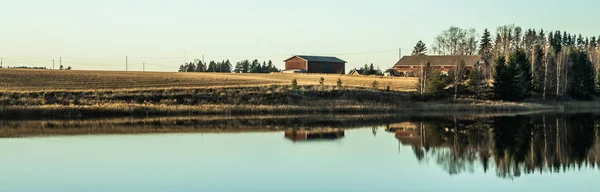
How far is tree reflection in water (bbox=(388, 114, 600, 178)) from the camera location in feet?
71.8

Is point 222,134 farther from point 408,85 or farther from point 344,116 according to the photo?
point 408,85

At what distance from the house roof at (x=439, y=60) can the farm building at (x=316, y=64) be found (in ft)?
34.7

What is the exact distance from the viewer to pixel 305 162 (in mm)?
22203

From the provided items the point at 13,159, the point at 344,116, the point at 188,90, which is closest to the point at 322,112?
the point at 344,116

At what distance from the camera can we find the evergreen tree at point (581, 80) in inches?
2781

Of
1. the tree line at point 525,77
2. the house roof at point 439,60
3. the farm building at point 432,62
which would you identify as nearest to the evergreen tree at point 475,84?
the tree line at point 525,77

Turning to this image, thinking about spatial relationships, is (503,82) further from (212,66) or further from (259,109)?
(212,66)

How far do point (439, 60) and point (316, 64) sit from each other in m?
19.7

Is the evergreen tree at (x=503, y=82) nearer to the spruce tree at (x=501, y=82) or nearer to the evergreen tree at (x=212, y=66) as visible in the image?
the spruce tree at (x=501, y=82)

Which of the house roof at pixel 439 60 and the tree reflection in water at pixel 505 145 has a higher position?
the house roof at pixel 439 60

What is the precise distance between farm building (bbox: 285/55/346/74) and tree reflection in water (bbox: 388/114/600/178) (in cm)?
6294

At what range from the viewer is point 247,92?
188 feet

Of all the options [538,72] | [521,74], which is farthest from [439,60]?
[521,74]

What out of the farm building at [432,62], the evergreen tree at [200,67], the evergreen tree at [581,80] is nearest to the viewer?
the evergreen tree at [581,80]
